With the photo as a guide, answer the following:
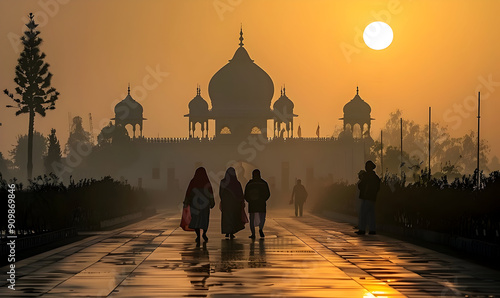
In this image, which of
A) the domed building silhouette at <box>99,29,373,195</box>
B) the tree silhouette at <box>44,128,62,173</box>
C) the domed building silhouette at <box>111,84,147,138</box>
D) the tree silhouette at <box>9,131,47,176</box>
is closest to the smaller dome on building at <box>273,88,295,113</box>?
the domed building silhouette at <box>99,29,373,195</box>

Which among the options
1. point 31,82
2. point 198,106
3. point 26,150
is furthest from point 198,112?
point 26,150

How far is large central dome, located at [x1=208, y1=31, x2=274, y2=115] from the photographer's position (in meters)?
96.4

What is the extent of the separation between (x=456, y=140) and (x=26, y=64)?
287 ft

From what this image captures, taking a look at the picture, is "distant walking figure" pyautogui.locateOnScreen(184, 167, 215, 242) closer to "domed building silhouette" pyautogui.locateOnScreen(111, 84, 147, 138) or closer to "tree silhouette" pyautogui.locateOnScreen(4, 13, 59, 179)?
"tree silhouette" pyautogui.locateOnScreen(4, 13, 59, 179)

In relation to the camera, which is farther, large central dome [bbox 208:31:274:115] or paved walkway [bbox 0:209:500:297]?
large central dome [bbox 208:31:274:115]

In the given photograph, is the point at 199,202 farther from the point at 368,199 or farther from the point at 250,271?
the point at 250,271

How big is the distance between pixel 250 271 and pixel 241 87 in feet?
265

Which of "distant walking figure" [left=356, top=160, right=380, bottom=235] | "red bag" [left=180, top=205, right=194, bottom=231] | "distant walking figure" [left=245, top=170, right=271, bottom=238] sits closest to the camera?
"red bag" [left=180, top=205, right=194, bottom=231]

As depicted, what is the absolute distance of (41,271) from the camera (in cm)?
1573

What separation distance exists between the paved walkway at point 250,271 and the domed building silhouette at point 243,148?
240 feet

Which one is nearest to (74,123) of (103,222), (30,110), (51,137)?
(51,137)

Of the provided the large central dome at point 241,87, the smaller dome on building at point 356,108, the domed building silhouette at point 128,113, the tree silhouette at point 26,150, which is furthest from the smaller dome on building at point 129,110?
the tree silhouette at point 26,150

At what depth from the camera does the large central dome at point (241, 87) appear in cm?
9638

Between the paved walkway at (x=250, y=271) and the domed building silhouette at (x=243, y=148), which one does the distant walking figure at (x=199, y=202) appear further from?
the domed building silhouette at (x=243, y=148)
